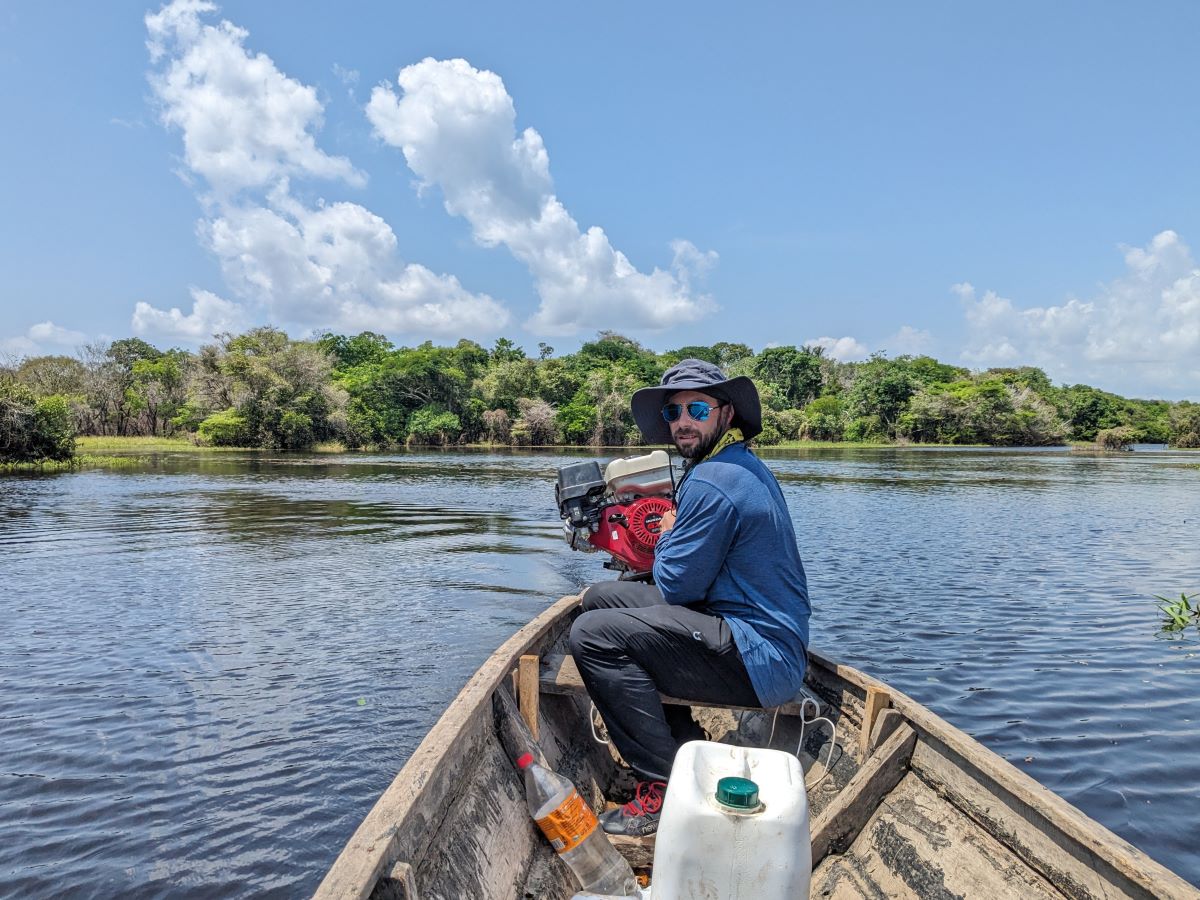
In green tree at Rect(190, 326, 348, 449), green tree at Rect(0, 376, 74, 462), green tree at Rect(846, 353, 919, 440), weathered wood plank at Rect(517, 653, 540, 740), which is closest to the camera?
weathered wood plank at Rect(517, 653, 540, 740)

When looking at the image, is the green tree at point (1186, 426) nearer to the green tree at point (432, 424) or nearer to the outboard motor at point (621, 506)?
the green tree at point (432, 424)

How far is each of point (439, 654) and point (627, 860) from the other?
526 cm

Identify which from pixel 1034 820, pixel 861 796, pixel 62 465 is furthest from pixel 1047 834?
pixel 62 465

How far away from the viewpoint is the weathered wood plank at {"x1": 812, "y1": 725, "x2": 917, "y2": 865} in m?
3.22

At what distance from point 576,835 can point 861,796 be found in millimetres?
1260

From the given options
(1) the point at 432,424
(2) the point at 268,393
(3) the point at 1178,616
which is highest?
(2) the point at 268,393

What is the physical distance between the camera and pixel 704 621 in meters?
3.21

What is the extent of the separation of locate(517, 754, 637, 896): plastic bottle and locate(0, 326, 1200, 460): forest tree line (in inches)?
2303

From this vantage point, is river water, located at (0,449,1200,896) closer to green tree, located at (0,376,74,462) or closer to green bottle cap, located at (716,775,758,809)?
green bottle cap, located at (716,775,758,809)

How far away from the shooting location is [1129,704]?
689cm

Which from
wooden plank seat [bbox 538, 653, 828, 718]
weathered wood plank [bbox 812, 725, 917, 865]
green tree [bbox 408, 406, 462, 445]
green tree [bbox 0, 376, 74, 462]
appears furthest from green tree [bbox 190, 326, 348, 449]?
weathered wood plank [bbox 812, 725, 917, 865]

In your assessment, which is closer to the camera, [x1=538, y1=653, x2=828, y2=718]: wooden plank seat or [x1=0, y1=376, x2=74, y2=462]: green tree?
[x1=538, y1=653, x2=828, y2=718]: wooden plank seat

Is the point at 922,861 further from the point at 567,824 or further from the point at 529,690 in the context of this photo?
the point at 529,690

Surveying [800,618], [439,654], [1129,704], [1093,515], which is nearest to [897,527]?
[1093,515]
